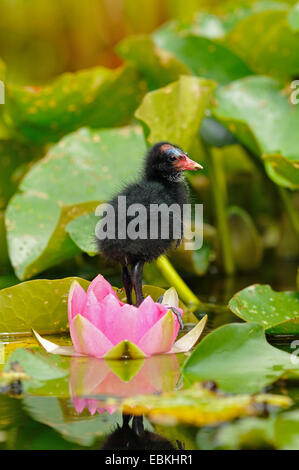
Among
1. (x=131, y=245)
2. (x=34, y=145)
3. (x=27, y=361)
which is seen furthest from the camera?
(x=34, y=145)

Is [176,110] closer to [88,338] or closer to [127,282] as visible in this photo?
[127,282]

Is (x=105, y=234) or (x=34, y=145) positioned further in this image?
(x=34, y=145)

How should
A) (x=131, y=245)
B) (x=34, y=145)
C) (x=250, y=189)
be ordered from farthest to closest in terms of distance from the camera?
1. (x=250, y=189)
2. (x=34, y=145)
3. (x=131, y=245)

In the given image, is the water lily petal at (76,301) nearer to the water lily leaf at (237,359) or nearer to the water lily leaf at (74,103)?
the water lily leaf at (237,359)

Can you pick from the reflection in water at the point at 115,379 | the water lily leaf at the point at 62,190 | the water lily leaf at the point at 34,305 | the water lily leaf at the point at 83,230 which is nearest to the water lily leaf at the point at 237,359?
the reflection in water at the point at 115,379

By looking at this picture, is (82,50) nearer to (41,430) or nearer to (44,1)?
(44,1)

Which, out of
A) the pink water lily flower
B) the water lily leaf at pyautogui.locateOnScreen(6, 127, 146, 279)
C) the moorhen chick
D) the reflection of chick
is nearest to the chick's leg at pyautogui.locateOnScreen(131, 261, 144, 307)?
the moorhen chick

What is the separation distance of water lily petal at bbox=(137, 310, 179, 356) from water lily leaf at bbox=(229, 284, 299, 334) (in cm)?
30

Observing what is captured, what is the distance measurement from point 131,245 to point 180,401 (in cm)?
51

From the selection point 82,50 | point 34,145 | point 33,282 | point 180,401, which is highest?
point 82,50

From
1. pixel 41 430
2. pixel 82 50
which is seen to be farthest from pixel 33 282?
pixel 82 50

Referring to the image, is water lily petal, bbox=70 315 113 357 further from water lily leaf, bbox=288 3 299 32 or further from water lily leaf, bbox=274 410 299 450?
water lily leaf, bbox=288 3 299 32

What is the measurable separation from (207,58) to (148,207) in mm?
1464

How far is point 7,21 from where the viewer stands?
19.0 ft
